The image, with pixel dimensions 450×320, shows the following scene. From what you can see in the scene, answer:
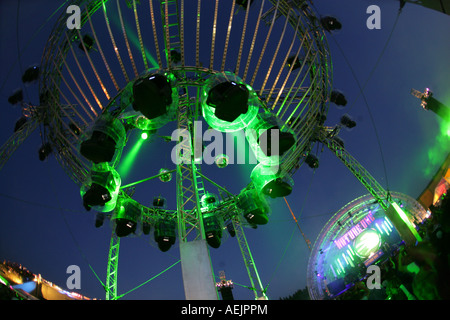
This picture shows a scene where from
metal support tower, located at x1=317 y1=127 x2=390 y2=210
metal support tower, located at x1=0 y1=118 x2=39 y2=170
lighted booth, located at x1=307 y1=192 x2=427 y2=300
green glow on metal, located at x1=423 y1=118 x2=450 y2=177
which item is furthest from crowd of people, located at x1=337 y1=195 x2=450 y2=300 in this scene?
green glow on metal, located at x1=423 y1=118 x2=450 y2=177

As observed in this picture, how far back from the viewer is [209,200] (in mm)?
13102

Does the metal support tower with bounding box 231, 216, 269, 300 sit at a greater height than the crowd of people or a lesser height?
greater

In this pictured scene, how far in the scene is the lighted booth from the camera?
70.6ft

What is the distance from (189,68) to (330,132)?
991 centimetres

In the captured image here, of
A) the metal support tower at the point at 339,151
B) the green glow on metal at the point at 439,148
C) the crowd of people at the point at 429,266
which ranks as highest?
the green glow on metal at the point at 439,148

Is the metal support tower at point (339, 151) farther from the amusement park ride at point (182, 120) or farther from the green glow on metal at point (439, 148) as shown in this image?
the green glow on metal at point (439, 148)

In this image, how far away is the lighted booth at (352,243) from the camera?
21.5 m

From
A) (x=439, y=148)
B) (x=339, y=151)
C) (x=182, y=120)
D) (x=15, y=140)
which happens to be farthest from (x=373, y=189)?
(x=439, y=148)

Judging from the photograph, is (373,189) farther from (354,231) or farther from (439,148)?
(439,148)

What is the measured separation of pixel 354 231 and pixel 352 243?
3.64ft

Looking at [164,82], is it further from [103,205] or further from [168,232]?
[168,232]

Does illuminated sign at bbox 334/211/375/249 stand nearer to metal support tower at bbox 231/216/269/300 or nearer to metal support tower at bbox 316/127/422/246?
metal support tower at bbox 316/127/422/246

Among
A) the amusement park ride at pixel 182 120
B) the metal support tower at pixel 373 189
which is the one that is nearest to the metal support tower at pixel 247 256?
the amusement park ride at pixel 182 120
